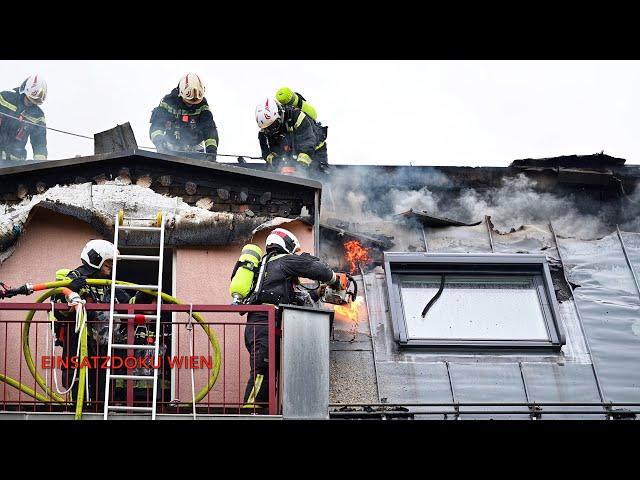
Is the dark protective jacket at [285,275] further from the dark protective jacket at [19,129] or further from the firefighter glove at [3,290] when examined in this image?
the dark protective jacket at [19,129]

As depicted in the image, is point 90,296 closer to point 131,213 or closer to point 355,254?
point 131,213

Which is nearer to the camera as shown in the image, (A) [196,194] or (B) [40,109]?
(A) [196,194]

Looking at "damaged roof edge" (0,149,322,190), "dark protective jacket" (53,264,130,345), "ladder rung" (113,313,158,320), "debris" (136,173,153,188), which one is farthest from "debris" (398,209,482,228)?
"ladder rung" (113,313,158,320)

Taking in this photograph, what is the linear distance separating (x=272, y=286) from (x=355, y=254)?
245 centimetres

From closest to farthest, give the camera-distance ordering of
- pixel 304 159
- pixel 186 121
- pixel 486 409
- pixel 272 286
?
pixel 272 286 → pixel 486 409 → pixel 304 159 → pixel 186 121

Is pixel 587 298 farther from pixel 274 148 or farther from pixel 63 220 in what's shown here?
pixel 63 220

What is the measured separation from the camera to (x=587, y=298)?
59.4 feet

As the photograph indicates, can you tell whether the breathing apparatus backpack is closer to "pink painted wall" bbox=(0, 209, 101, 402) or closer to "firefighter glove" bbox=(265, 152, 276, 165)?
"pink painted wall" bbox=(0, 209, 101, 402)

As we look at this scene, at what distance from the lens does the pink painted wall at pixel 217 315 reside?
647 inches

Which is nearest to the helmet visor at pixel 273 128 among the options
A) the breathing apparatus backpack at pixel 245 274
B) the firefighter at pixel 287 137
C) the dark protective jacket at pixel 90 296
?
the firefighter at pixel 287 137

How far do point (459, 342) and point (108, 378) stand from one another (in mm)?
4162

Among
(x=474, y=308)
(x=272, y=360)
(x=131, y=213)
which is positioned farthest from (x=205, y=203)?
(x=474, y=308)

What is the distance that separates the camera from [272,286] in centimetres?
1612

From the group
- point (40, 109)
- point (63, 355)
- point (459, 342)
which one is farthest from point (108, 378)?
point (40, 109)
